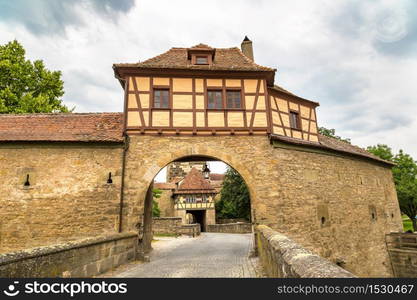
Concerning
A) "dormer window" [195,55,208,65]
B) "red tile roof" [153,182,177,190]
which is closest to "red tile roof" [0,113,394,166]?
"dormer window" [195,55,208,65]

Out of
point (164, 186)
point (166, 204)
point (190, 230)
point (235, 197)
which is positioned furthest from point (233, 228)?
point (164, 186)

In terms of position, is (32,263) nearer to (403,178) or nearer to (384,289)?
(384,289)

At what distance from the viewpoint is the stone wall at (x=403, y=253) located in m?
14.1

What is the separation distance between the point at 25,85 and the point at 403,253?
82.6ft

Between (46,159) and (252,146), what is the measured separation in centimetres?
795

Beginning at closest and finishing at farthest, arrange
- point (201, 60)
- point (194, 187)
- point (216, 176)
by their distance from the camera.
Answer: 1. point (201, 60)
2. point (194, 187)
3. point (216, 176)

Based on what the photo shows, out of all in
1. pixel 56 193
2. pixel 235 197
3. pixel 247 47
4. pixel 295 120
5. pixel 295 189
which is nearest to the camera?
pixel 56 193

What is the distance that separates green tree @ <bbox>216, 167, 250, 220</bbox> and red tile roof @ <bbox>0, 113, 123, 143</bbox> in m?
19.6

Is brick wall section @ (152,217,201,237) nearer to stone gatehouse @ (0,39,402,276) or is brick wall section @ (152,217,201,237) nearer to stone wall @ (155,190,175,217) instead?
stone gatehouse @ (0,39,402,276)

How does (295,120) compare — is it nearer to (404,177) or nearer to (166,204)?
(404,177)

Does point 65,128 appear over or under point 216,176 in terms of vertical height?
under

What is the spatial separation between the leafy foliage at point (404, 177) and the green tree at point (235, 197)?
14.5 metres

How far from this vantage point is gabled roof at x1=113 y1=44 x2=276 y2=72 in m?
10.5

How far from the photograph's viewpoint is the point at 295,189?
1089 cm
